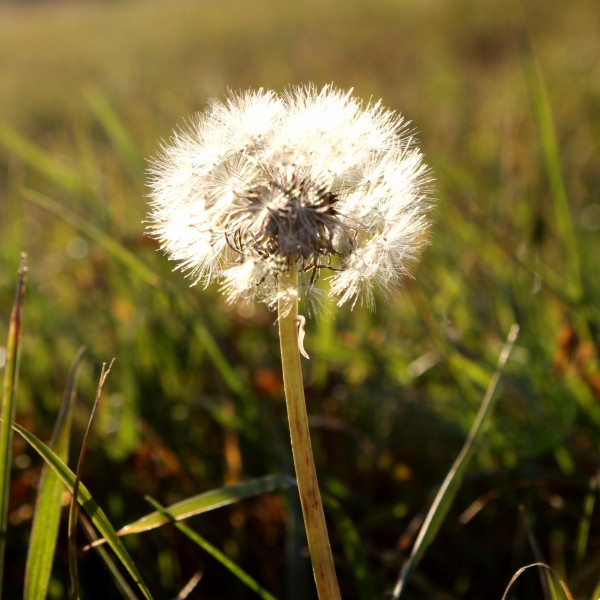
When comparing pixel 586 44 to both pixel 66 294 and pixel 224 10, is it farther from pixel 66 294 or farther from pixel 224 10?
pixel 224 10

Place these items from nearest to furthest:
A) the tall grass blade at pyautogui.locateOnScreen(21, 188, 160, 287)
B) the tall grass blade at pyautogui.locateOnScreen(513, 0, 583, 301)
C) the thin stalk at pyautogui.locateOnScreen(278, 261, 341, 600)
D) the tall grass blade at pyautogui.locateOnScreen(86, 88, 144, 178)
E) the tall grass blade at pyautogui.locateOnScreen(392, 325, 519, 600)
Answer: the thin stalk at pyautogui.locateOnScreen(278, 261, 341, 600), the tall grass blade at pyautogui.locateOnScreen(392, 325, 519, 600), the tall grass blade at pyautogui.locateOnScreen(21, 188, 160, 287), the tall grass blade at pyautogui.locateOnScreen(513, 0, 583, 301), the tall grass blade at pyautogui.locateOnScreen(86, 88, 144, 178)

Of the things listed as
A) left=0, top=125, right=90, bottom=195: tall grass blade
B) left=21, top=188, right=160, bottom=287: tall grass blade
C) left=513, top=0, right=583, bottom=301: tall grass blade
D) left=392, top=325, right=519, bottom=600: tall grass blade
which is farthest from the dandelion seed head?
left=0, top=125, right=90, bottom=195: tall grass blade

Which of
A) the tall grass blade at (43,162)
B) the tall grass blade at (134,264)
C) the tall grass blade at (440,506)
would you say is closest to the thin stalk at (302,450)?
the tall grass blade at (440,506)


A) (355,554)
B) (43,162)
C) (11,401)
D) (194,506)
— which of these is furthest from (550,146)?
(11,401)

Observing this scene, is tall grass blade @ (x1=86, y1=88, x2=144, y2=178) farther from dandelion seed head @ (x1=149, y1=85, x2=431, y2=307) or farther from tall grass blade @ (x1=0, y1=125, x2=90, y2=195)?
dandelion seed head @ (x1=149, y1=85, x2=431, y2=307)

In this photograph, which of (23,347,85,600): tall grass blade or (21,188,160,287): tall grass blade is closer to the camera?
(23,347,85,600): tall grass blade

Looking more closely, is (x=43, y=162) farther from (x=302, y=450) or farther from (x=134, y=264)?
(x=302, y=450)

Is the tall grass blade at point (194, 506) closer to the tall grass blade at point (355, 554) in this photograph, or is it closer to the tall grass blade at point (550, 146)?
the tall grass blade at point (355, 554)

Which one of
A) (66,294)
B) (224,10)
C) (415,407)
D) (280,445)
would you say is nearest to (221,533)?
(280,445)
